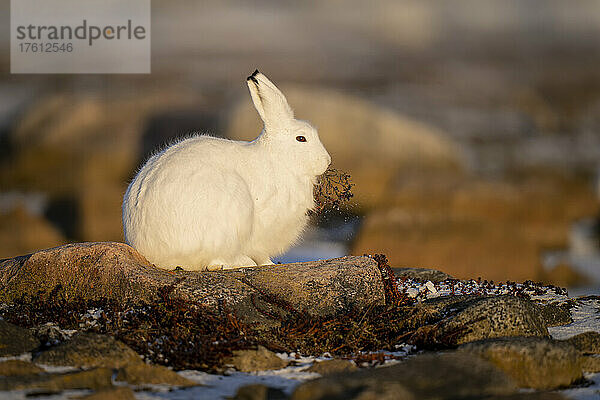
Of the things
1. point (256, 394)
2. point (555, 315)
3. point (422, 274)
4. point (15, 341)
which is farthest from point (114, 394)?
point (422, 274)

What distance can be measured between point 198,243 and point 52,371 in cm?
275

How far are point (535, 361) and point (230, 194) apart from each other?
12.8 feet

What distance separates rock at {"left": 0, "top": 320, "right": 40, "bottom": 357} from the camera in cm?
583

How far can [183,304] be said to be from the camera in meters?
6.89

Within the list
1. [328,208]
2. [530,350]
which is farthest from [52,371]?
[328,208]

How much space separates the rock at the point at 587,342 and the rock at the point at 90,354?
435 cm

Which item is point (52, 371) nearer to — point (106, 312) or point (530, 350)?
point (106, 312)

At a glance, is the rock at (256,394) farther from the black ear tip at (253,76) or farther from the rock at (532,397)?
the black ear tip at (253,76)

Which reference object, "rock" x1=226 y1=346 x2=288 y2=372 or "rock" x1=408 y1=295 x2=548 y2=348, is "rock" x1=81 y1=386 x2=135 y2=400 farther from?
"rock" x1=408 y1=295 x2=548 y2=348

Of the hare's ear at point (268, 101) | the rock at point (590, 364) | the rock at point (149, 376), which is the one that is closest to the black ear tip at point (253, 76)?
the hare's ear at point (268, 101)

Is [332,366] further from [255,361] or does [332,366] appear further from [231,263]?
[231,263]

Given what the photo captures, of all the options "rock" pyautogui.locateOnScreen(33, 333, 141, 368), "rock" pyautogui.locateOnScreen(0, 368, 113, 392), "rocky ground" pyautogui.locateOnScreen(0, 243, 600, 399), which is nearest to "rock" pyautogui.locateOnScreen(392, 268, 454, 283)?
"rocky ground" pyautogui.locateOnScreen(0, 243, 600, 399)

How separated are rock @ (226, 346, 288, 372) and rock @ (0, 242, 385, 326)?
1162 mm

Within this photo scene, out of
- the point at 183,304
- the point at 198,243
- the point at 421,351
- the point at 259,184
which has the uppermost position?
the point at 259,184
